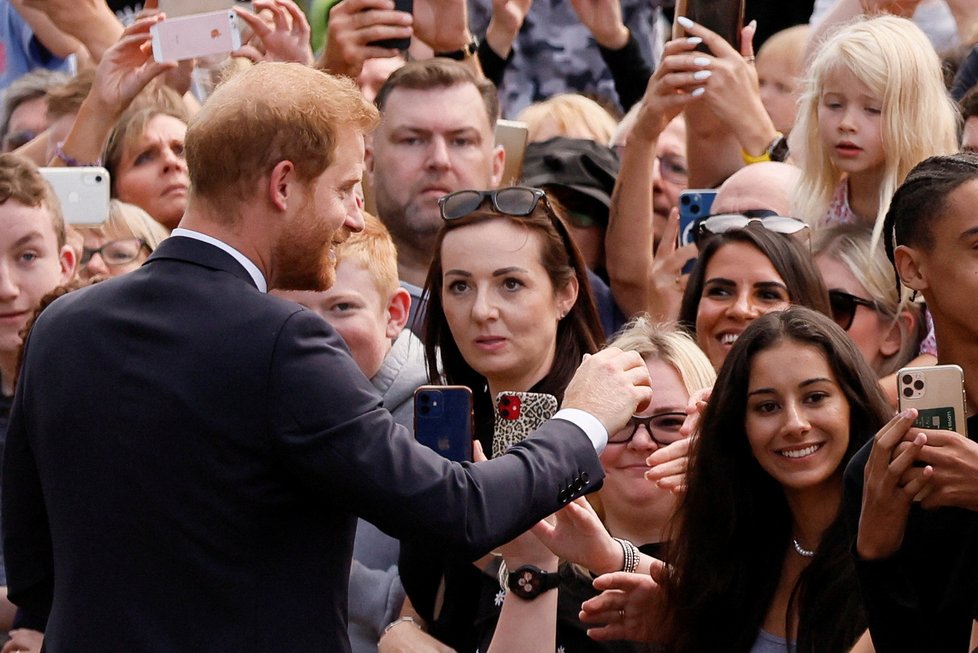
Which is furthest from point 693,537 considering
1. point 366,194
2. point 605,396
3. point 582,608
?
point 366,194

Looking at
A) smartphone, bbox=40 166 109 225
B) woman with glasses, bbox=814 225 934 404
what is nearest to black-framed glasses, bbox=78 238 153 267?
smartphone, bbox=40 166 109 225

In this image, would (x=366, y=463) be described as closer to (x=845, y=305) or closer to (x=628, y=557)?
(x=628, y=557)

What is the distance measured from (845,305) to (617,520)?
0.97 m

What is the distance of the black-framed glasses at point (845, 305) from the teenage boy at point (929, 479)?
1087 mm

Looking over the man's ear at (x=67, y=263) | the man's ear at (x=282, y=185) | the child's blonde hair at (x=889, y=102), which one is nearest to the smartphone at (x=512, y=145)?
the child's blonde hair at (x=889, y=102)

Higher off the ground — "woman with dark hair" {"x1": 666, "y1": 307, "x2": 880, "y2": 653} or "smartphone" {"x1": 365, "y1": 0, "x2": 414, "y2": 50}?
"smartphone" {"x1": 365, "y1": 0, "x2": 414, "y2": 50}

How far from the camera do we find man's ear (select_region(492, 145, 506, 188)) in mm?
5773

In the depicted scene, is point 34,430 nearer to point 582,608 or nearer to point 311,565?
point 311,565

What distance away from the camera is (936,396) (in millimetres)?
3004

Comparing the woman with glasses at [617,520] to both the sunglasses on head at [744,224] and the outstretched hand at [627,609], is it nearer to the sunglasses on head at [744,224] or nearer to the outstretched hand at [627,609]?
the outstretched hand at [627,609]

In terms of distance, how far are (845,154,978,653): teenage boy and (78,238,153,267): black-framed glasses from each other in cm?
283

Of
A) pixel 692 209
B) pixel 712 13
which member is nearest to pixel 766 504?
pixel 692 209

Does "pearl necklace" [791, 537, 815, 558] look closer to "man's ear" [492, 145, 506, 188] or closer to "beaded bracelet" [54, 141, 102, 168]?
"man's ear" [492, 145, 506, 188]

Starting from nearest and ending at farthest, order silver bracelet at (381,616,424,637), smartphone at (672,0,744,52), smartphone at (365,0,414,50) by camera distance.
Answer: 1. silver bracelet at (381,616,424,637)
2. smartphone at (672,0,744,52)
3. smartphone at (365,0,414,50)
